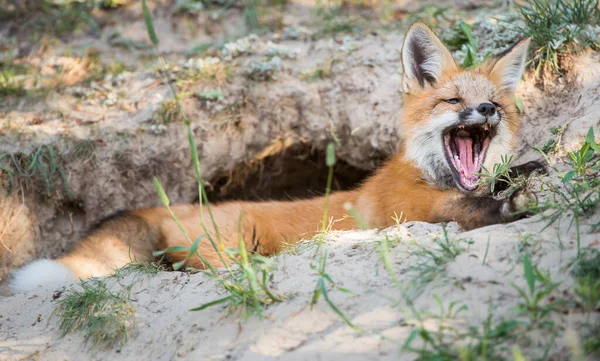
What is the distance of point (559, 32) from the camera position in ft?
15.5

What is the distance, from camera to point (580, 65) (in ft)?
15.1

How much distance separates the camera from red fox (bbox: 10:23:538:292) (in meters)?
4.05

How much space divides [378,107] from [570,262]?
3.16 metres

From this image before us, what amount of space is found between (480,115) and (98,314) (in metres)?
2.77

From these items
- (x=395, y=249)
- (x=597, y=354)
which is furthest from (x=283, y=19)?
(x=597, y=354)

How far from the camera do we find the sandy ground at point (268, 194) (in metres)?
2.55

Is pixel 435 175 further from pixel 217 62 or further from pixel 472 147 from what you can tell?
pixel 217 62

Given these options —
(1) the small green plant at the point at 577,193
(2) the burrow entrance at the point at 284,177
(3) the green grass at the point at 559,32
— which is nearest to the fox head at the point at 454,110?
(3) the green grass at the point at 559,32

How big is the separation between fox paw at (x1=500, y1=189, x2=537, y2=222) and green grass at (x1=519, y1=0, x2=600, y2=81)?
6.25 feet

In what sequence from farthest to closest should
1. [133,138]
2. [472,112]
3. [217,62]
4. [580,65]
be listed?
1. [217,62]
2. [133,138]
3. [580,65]
4. [472,112]

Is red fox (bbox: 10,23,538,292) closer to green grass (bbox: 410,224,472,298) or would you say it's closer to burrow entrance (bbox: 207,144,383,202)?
green grass (bbox: 410,224,472,298)

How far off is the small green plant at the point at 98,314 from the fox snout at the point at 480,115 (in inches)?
99.2

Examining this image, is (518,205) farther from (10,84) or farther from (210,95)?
(10,84)

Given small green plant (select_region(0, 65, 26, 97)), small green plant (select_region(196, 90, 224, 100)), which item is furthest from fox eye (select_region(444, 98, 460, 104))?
small green plant (select_region(0, 65, 26, 97))
